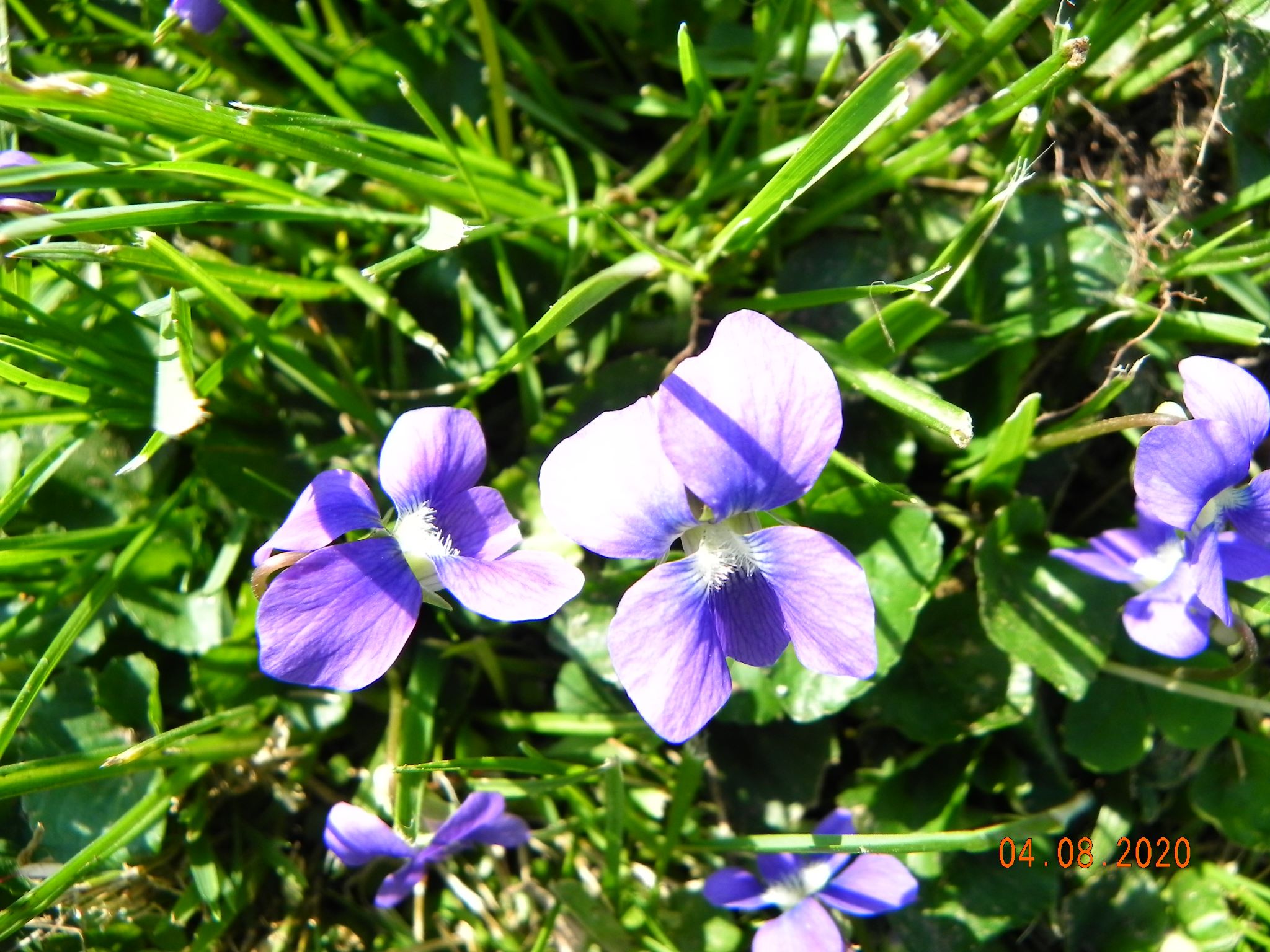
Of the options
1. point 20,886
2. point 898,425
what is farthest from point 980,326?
point 20,886

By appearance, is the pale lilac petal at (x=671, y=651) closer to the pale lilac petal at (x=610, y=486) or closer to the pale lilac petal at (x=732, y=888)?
the pale lilac petal at (x=610, y=486)

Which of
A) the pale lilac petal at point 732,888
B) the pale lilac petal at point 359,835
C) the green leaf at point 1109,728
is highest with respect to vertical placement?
the pale lilac petal at point 359,835

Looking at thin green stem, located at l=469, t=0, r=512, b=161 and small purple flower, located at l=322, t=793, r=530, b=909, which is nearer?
small purple flower, located at l=322, t=793, r=530, b=909

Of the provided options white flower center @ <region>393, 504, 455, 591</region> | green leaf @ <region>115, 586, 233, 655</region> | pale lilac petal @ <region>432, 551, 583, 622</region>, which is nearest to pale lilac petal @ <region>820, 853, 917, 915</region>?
pale lilac petal @ <region>432, 551, 583, 622</region>

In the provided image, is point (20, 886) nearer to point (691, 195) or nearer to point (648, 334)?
point (648, 334)

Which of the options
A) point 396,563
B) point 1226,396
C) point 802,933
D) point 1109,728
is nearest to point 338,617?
point 396,563
